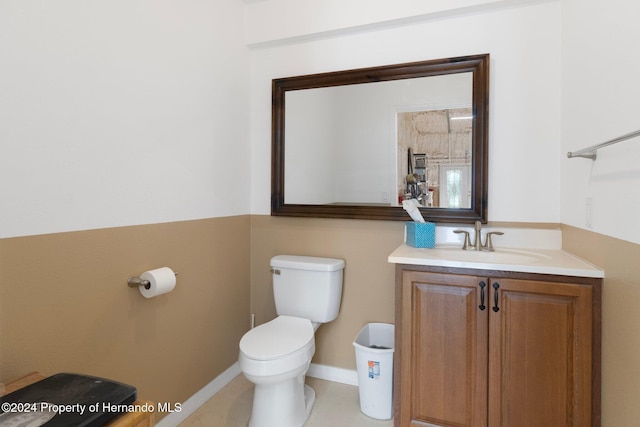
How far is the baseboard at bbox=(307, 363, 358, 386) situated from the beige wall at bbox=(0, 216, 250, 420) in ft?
1.81

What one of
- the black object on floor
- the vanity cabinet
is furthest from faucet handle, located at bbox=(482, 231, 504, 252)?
the black object on floor

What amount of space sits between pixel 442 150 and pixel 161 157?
1.53 m

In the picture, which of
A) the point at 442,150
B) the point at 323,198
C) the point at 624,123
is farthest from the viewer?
the point at 323,198

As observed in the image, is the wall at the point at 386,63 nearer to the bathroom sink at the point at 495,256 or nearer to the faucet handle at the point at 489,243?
the faucet handle at the point at 489,243

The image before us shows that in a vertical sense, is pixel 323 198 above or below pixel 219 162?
below

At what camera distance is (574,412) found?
4.38ft

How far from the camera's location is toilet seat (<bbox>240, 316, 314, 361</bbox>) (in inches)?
63.1

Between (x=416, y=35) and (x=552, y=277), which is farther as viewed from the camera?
(x=416, y=35)

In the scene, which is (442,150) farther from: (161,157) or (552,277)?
(161,157)

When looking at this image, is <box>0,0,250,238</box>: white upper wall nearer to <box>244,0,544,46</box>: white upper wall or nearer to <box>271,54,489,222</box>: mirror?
<box>244,0,544,46</box>: white upper wall

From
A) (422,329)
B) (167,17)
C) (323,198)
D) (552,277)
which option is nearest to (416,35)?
(323,198)

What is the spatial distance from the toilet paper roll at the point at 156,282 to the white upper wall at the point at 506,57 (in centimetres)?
167

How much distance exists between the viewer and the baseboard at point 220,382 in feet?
5.79

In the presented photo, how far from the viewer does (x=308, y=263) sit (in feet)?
6.81
